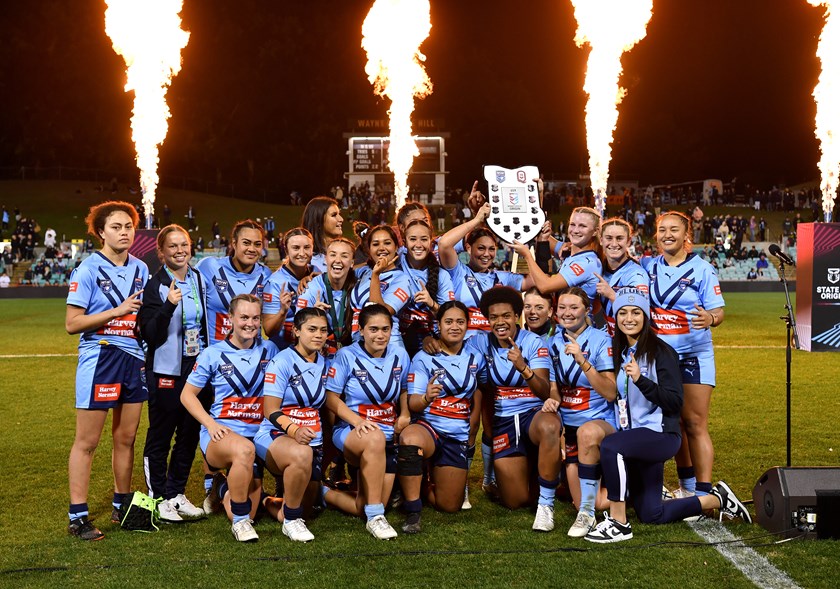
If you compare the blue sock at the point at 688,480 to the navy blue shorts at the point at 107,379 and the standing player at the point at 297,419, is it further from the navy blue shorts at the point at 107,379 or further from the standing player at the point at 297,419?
the navy blue shorts at the point at 107,379

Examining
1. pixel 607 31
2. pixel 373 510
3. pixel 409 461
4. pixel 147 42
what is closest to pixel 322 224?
pixel 409 461

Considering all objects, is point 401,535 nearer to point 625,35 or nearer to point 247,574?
point 247,574

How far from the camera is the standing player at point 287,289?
6.08 m

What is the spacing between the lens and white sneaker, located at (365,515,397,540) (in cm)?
525

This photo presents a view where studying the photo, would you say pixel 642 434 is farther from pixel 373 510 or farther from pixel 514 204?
pixel 514 204

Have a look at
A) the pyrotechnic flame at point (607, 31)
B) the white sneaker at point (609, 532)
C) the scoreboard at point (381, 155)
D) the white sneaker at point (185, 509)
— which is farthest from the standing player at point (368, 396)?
the scoreboard at point (381, 155)

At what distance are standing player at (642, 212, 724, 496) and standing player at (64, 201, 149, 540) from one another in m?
3.30

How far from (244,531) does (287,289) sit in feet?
5.58

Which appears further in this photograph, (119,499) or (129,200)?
(129,200)

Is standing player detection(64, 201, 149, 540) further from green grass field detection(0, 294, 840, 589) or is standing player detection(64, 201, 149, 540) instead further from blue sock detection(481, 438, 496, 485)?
blue sock detection(481, 438, 496, 485)

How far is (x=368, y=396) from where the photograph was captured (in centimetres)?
571

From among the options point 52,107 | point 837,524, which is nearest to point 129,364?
point 837,524

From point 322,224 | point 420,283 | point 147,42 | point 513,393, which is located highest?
point 147,42

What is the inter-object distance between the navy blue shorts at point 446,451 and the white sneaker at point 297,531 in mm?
976
